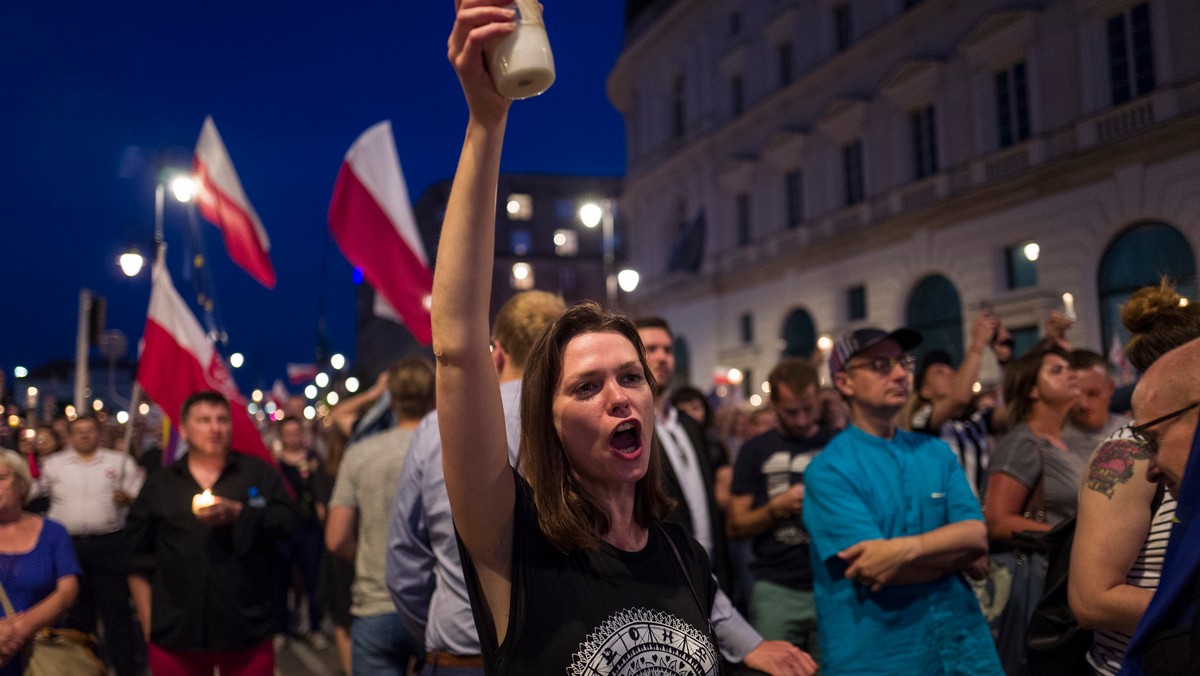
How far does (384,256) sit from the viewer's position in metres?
8.02

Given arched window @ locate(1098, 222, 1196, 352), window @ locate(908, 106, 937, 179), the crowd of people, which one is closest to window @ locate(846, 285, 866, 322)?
window @ locate(908, 106, 937, 179)

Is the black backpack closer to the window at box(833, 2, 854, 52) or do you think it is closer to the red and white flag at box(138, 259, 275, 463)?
the red and white flag at box(138, 259, 275, 463)

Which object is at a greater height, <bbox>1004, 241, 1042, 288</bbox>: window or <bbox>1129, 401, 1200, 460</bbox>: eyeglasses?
<bbox>1004, 241, 1042, 288</bbox>: window

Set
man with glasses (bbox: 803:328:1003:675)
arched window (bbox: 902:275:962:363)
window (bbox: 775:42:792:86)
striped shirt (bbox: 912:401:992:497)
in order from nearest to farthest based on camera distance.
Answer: man with glasses (bbox: 803:328:1003:675) → striped shirt (bbox: 912:401:992:497) → arched window (bbox: 902:275:962:363) → window (bbox: 775:42:792:86)

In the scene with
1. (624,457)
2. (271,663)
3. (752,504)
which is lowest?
(271,663)

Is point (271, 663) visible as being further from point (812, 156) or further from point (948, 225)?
point (812, 156)

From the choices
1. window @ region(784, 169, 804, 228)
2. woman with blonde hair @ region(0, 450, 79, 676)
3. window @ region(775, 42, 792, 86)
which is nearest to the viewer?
woman with blonde hair @ region(0, 450, 79, 676)

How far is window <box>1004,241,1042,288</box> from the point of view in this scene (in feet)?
65.3

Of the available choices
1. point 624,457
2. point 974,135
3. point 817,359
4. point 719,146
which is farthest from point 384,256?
point 719,146

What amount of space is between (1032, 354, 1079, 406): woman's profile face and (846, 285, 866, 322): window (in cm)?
2124

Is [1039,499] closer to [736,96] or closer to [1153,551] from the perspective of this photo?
[1153,551]

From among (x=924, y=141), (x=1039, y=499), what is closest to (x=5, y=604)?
(x=1039, y=499)

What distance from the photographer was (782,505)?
507 centimetres

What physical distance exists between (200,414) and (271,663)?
4.52 ft
